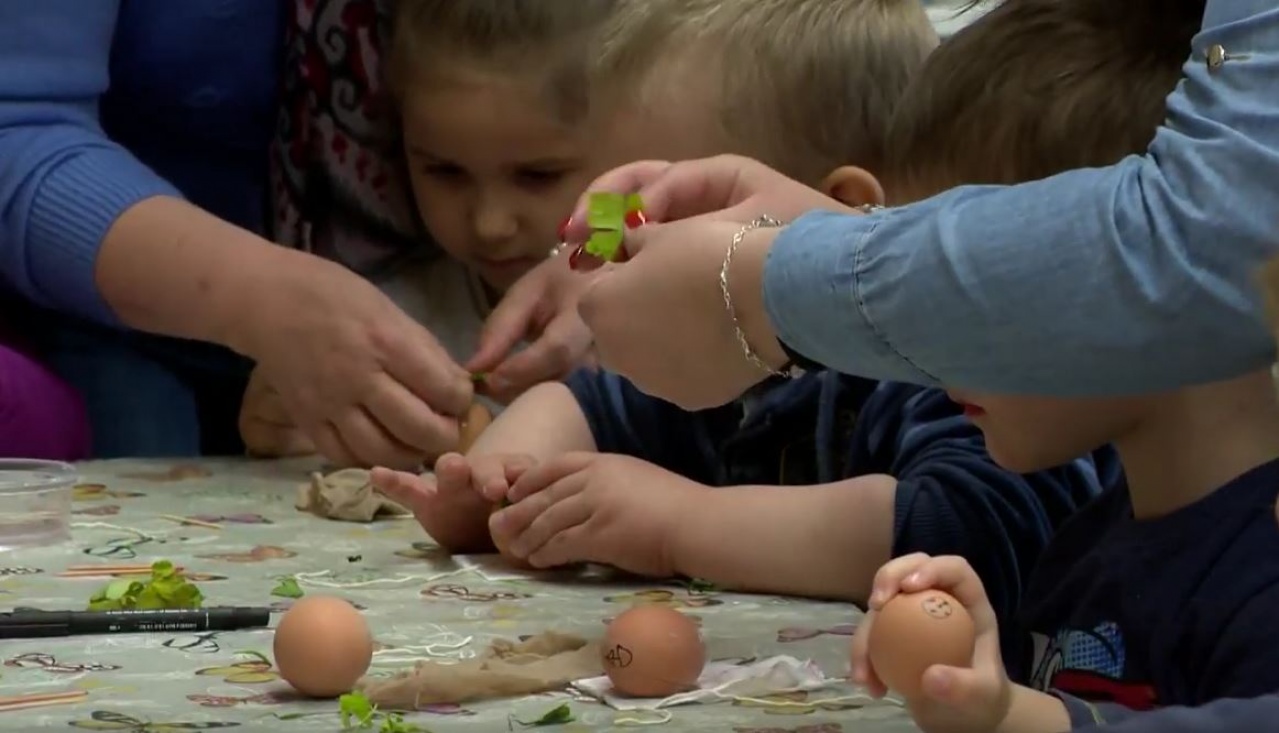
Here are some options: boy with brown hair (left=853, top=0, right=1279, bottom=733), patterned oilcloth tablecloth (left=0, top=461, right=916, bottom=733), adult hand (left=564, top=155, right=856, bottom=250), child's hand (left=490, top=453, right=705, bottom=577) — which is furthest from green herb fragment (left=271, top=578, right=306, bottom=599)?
boy with brown hair (left=853, top=0, right=1279, bottom=733)

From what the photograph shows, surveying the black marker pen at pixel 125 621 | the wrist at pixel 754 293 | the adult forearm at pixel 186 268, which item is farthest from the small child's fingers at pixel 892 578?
the adult forearm at pixel 186 268

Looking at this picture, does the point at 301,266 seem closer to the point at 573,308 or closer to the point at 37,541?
the point at 573,308

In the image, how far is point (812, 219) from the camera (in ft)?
2.21

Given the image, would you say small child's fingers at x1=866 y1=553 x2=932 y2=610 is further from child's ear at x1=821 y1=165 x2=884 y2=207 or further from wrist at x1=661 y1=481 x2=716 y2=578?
child's ear at x1=821 y1=165 x2=884 y2=207

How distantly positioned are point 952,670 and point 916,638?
0.09 feet

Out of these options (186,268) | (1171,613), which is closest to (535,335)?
(186,268)

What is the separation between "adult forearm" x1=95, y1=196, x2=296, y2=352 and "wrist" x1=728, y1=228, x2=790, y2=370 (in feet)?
2.09

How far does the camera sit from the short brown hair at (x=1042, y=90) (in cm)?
77

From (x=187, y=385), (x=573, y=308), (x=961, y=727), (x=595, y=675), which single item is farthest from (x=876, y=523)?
(x=187, y=385)

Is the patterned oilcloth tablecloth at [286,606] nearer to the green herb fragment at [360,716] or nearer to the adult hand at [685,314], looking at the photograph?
the green herb fragment at [360,716]

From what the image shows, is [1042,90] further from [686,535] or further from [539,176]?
[539,176]

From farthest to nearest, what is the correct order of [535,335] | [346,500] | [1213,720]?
[535,335] < [346,500] < [1213,720]

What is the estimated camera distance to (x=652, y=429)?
1181 millimetres

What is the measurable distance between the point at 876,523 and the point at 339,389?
0.48 m
